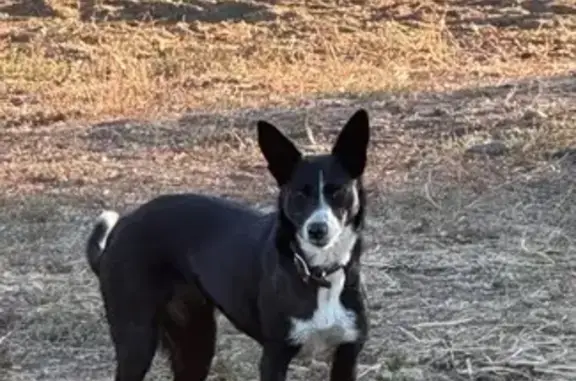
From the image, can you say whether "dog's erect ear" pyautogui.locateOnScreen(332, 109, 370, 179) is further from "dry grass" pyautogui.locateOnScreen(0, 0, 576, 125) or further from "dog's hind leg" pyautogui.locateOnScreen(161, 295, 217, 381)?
"dry grass" pyautogui.locateOnScreen(0, 0, 576, 125)

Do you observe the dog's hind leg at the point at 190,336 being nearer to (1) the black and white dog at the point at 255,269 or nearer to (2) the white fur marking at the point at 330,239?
(1) the black and white dog at the point at 255,269

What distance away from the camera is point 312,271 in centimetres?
452

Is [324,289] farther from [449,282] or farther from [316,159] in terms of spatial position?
[449,282]

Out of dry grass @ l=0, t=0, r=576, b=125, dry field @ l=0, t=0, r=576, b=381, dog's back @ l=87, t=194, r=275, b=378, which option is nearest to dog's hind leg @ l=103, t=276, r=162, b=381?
dog's back @ l=87, t=194, r=275, b=378

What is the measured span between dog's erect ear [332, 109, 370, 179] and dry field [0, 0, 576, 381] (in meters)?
1.19

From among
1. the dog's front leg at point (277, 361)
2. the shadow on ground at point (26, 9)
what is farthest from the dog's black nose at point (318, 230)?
the shadow on ground at point (26, 9)

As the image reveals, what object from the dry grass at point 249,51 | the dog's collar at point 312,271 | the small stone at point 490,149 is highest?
the dog's collar at point 312,271

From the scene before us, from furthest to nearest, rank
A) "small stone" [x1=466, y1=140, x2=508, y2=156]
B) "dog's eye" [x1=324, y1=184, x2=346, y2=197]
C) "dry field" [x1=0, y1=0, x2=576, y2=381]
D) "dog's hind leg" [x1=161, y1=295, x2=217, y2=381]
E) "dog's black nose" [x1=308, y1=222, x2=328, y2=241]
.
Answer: "small stone" [x1=466, y1=140, x2=508, y2=156]
"dry field" [x1=0, y1=0, x2=576, y2=381]
"dog's hind leg" [x1=161, y1=295, x2=217, y2=381]
"dog's eye" [x1=324, y1=184, x2=346, y2=197]
"dog's black nose" [x1=308, y1=222, x2=328, y2=241]

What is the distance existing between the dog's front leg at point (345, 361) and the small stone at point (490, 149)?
4.12 m

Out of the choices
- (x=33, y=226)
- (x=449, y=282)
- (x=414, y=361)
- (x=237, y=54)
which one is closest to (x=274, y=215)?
(x=414, y=361)

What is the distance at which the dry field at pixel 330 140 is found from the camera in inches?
230

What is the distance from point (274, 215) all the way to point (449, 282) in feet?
5.96

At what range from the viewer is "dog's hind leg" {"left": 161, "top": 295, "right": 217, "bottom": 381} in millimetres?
5059

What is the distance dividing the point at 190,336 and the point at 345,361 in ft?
2.43
